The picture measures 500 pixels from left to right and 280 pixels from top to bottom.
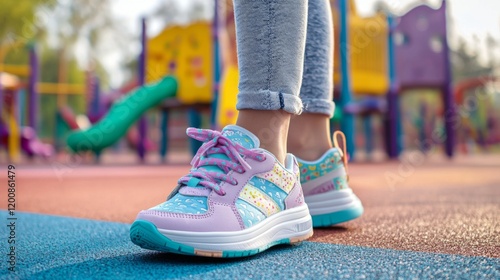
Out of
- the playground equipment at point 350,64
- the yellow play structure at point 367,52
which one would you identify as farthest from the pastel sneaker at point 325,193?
the yellow play structure at point 367,52

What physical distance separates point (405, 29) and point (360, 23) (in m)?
2.12

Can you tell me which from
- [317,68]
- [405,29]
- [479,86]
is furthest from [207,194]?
[479,86]

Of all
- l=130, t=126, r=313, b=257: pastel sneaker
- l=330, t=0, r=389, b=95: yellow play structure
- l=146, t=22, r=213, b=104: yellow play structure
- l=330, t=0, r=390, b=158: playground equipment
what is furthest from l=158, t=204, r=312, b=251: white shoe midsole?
l=146, t=22, r=213, b=104: yellow play structure

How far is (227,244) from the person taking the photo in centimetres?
56

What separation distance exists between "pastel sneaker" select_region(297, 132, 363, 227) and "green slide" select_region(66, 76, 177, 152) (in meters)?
3.75

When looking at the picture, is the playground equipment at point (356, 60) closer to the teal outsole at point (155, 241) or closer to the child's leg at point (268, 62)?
the child's leg at point (268, 62)

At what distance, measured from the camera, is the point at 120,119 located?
4.38 metres

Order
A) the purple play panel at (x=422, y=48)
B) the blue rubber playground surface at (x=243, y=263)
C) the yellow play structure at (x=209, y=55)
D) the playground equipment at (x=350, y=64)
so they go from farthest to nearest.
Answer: the purple play panel at (x=422, y=48)
the yellow play structure at (x=209, y=55)
the playground equipment at (x=350, y=64)
the blue rubber playground surface at (x=243, y=263)

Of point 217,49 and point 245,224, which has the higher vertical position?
point 217,49

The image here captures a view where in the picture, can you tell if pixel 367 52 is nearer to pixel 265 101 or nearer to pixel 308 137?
pixel 308 137

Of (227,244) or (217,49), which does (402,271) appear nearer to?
(227,244)

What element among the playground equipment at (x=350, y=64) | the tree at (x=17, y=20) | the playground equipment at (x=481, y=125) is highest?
the tree at (x=17, y=20)

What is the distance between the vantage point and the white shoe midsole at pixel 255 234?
55cm

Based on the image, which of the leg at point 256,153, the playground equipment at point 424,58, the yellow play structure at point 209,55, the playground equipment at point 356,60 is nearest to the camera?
the leg at point 256,153
